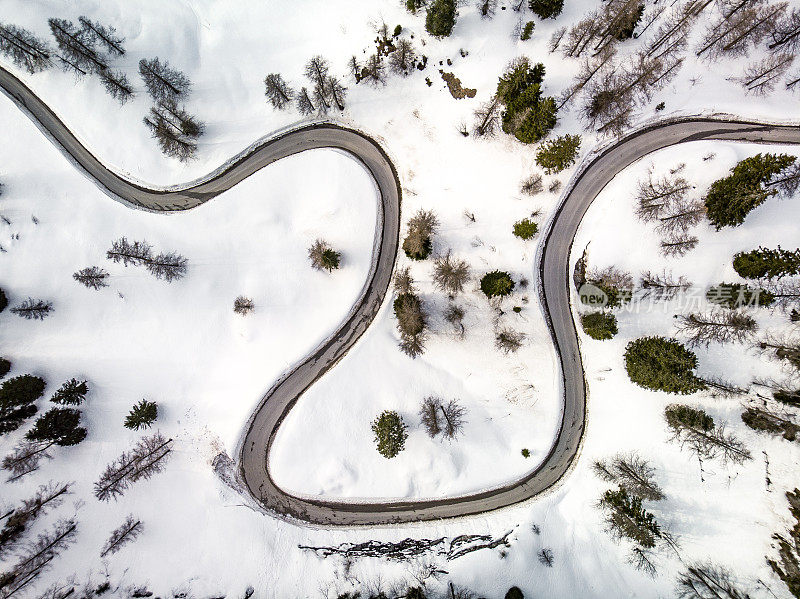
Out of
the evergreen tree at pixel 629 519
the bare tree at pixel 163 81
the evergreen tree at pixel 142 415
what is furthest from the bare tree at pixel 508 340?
the bare tree at pixel 163 81

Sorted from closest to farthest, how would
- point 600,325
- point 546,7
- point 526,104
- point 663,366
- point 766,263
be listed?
point 766,263, point 663,366, point 526,104, point 546,7, point 600,325

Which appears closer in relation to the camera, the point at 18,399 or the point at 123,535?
the point at 18,399

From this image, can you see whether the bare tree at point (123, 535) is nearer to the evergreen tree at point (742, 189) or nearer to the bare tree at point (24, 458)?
the bare tree at point (24, 458)

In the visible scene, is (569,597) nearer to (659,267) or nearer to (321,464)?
(321,464)

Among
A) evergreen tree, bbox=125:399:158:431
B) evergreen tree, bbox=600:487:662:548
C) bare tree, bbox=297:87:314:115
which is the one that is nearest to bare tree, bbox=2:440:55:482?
evergreen tree, bbox=125:399:158:431

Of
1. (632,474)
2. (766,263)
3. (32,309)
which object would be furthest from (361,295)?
(766,263)

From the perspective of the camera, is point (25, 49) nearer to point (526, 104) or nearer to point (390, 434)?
point (526, 104)
